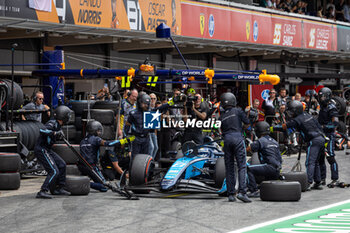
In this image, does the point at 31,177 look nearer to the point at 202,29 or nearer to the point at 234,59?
the point at 202,29

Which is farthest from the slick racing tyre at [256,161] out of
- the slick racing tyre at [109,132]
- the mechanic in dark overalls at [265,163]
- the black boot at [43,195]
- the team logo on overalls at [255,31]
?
the team logo on overalls at [255,31]

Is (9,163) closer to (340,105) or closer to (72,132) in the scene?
(72,132)

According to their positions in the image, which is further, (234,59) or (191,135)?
(234,59)

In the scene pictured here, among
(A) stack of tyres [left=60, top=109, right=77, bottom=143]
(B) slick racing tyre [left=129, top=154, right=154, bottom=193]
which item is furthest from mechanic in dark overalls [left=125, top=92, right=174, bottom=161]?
(A) stack of tyres [left=60, top=109, right=77, bottom=143]

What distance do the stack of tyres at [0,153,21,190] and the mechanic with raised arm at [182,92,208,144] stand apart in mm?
3224

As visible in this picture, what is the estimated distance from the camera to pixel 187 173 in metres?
11.4

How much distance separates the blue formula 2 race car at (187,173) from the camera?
11148 mm

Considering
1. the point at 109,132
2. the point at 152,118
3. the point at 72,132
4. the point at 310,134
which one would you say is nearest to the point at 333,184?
the point at 310,134

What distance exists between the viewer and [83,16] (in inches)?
697

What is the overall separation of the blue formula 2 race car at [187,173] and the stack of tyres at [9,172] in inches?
89.5

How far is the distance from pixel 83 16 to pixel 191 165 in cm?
751

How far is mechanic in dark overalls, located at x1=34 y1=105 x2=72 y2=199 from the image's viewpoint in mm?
11367

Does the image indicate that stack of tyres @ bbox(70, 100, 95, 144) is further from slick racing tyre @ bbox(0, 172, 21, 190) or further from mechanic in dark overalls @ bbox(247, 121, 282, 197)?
mechanic in dark overalls @ bbox(247, 121, 282, 197)

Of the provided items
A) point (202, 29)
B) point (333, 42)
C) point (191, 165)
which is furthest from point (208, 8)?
point (191, 165)
